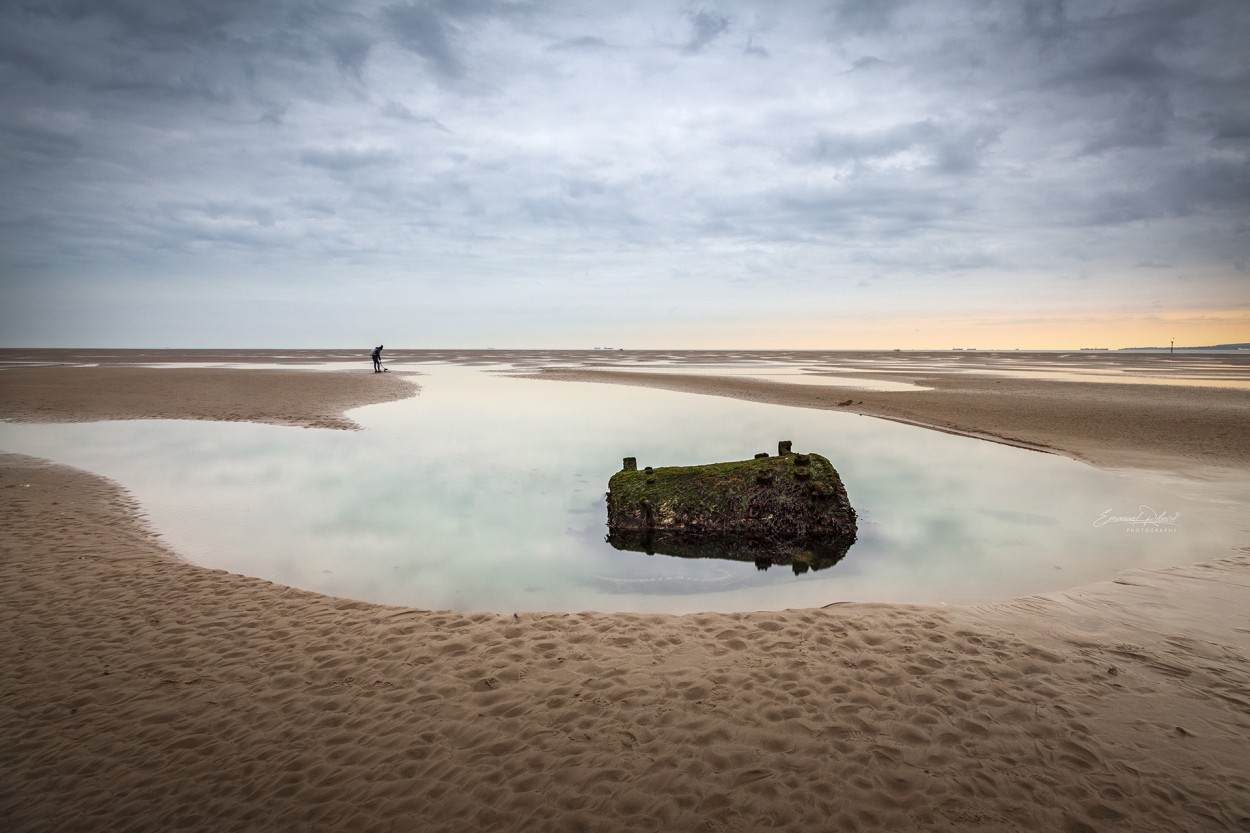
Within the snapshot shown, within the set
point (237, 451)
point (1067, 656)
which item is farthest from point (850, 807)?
point (237, 451)

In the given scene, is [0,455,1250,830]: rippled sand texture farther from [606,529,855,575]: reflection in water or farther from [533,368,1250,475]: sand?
[533,368,1250,475]: sand

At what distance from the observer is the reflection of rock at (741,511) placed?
1085 cm

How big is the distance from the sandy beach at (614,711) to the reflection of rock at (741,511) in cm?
316

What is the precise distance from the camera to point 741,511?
1098 centimetres

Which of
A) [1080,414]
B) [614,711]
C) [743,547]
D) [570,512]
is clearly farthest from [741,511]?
[1080,414]

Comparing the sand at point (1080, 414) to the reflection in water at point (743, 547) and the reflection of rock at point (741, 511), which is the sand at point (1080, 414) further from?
the reflection in water at point (743, 547)

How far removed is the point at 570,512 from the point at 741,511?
3766 millimetres

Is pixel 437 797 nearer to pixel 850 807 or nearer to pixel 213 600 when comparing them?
pixel 850 807

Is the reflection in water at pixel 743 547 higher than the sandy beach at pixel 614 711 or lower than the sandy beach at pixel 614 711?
lower

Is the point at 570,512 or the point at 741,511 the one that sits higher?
the point at 741,511

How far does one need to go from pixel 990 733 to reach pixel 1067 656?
2054mm

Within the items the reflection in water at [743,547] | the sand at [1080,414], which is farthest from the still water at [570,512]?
the sand at [1080,414]

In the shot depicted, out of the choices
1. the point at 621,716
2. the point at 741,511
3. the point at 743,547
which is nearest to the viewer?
the point at 621,716

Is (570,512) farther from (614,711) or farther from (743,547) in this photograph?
(614,711)
